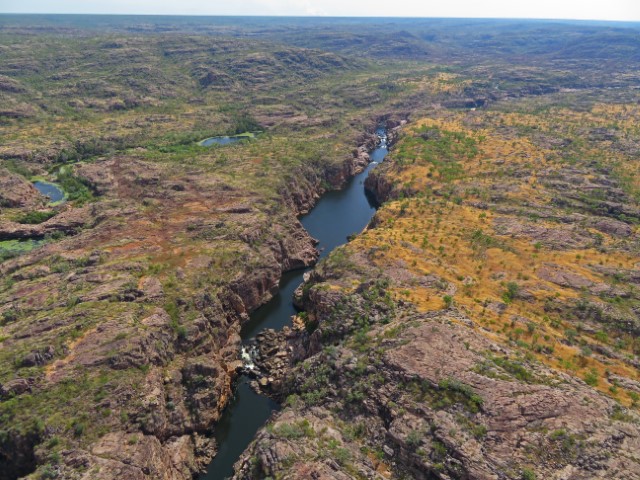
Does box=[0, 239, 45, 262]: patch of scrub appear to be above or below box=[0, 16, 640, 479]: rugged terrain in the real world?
below

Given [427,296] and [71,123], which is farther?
[71,123]

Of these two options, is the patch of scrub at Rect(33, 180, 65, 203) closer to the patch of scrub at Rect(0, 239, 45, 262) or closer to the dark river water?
the patch of scrub at Rect(0, 239, 45, 262)

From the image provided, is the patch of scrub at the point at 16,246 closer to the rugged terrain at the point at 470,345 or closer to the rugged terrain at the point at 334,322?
the rugged terrain at the point at 334,322

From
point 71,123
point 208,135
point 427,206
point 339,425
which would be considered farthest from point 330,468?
point 71,123

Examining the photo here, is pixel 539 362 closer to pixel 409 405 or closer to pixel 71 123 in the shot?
pixel 409 405

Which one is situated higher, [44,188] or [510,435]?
[510,435]

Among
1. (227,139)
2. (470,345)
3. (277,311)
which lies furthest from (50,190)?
(470,345)

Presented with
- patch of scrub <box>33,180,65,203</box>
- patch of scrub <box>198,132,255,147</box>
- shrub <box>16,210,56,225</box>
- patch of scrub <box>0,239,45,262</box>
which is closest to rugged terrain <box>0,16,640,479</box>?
shrub <box>16,210,56,225</box>
